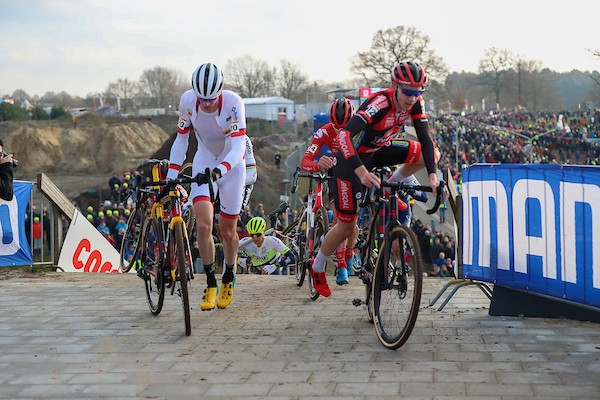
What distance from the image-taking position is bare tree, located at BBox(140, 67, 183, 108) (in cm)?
11356

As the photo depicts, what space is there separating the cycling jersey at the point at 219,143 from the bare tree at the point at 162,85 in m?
107

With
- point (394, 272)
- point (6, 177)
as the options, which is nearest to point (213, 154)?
point (394, 272)

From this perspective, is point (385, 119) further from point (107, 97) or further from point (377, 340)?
point (107, 97)

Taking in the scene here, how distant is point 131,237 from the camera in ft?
32.1

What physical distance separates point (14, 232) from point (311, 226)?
17.9 ft

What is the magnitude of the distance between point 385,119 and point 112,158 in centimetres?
6304

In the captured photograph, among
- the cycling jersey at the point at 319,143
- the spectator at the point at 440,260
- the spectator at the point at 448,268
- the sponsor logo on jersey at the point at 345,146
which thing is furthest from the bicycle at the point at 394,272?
the spectator at the point at 440,260

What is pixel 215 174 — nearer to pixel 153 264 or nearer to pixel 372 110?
pixel 153 264

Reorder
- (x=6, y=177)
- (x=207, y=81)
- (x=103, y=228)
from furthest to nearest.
→ (x=103, y=228) < (x=6, y=177) < (x=207, y=81)

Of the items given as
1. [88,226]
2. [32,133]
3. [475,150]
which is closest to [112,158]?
[32,133]

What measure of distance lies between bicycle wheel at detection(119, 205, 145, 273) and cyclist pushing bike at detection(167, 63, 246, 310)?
41.3 inches

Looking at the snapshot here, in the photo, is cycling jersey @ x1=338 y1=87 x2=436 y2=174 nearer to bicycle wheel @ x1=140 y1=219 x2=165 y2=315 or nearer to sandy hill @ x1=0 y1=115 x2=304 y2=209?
bicycle wheel @ x1=140 y1=219 x2=165 y2=315

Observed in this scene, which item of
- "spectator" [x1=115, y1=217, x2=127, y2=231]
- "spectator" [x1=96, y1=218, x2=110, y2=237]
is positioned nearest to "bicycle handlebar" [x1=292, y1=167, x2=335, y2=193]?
"spectator" [x1=96, y1=218, x2=110, y2=237]

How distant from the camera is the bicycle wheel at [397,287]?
18.9ft
